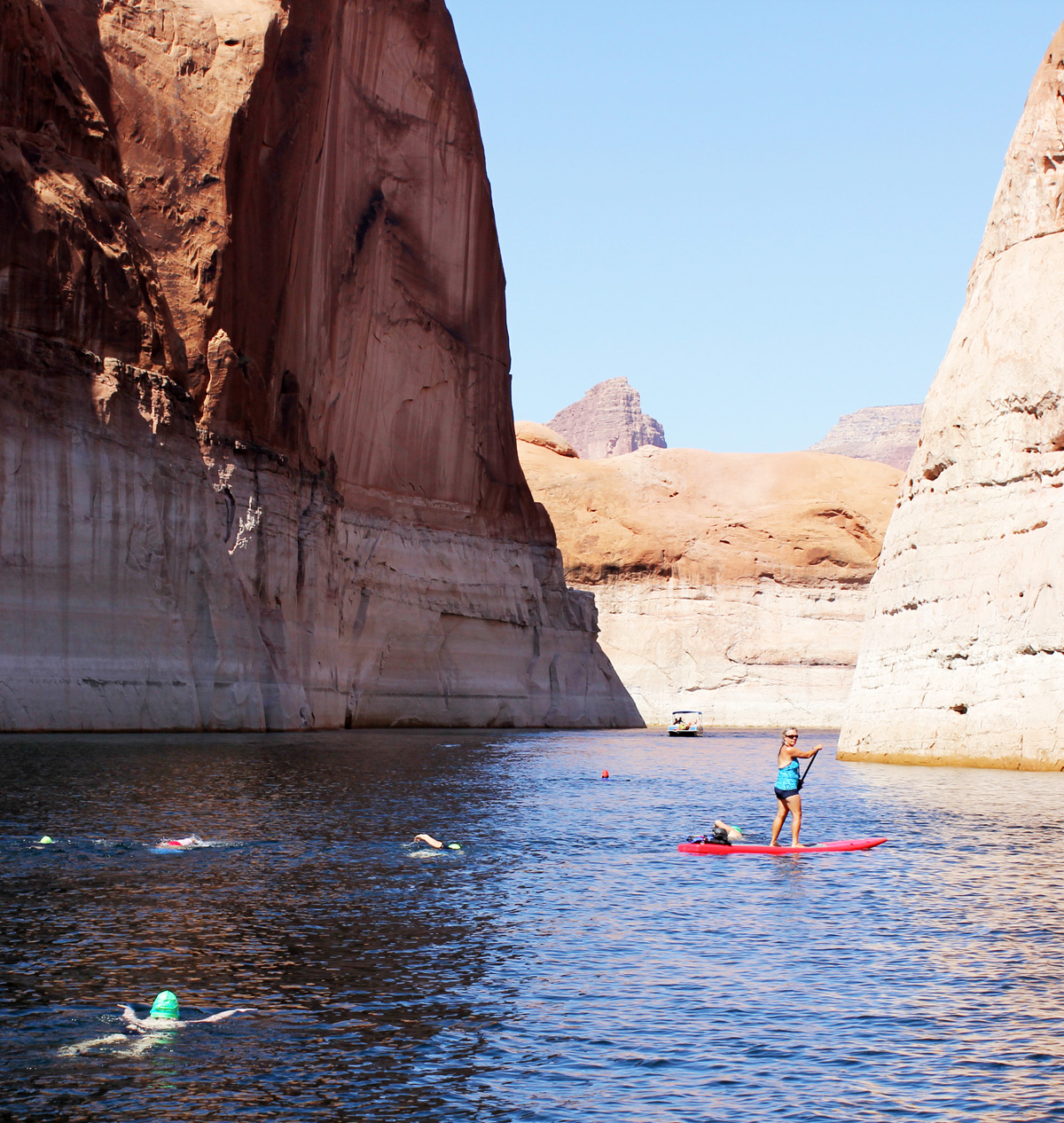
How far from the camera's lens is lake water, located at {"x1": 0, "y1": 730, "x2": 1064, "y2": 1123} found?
7.98 metres

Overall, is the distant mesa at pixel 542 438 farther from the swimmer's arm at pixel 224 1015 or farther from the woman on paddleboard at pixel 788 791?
the swimmer's arm at pixel 224 1015

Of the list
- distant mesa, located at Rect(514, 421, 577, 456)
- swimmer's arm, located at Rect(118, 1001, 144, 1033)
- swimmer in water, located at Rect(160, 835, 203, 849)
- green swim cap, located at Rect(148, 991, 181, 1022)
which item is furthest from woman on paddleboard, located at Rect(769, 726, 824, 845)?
distant mesa, located at Rect(514, 421, 577, 456)

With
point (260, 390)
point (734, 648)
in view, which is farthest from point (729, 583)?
point (260, 390)

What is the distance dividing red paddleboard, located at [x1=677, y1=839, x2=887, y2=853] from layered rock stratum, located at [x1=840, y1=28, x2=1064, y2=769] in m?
15.3

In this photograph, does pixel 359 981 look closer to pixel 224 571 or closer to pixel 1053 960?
pixel 1053 960

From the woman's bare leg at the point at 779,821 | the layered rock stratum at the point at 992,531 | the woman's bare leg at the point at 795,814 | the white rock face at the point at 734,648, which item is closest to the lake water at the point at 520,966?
the woman's bare leg at the point at 795,814

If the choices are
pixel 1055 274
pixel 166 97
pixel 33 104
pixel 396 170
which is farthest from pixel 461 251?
pixel 1055 274

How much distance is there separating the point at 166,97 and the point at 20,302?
1542cm

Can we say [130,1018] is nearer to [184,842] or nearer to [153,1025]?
[153,1025]

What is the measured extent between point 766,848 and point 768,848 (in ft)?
0.08

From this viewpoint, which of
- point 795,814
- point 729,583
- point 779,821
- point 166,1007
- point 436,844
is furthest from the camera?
point 729,583

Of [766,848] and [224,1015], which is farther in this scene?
[766,848]

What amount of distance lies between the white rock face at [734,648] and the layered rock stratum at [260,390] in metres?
15.9

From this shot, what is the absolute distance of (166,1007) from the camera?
9.10 m
